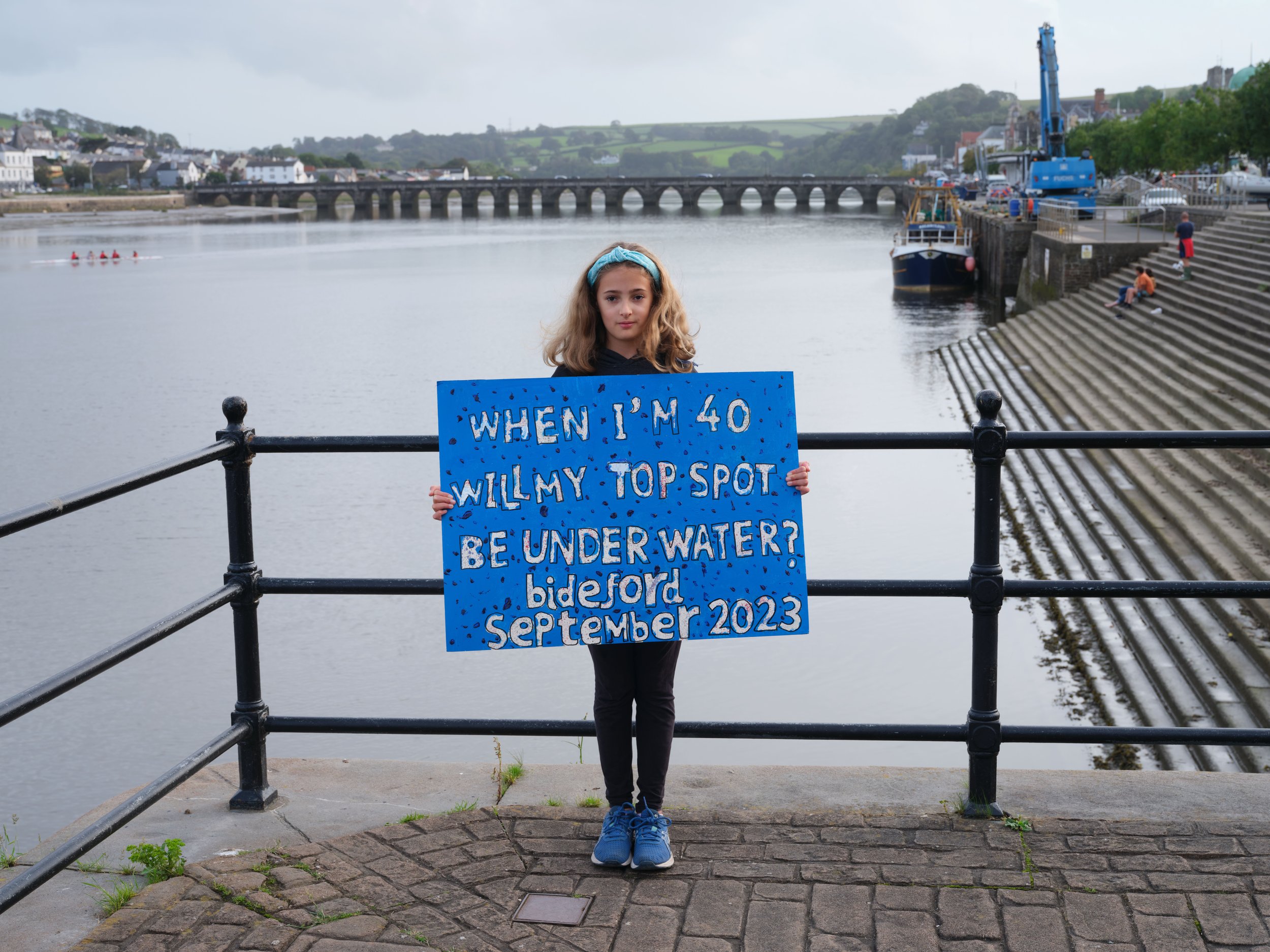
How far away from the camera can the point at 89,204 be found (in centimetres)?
13975

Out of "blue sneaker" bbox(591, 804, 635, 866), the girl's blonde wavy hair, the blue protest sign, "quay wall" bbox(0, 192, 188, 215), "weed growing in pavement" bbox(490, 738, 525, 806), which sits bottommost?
"weed growing in pavement" bbox(490, 738, 525, 806)

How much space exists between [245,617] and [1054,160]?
51919 mm

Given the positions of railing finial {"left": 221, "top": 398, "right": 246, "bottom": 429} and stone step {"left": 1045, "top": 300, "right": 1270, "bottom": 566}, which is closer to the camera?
railing finial {"left": 221, "top": 398, "right": 246, "bottom": 429}

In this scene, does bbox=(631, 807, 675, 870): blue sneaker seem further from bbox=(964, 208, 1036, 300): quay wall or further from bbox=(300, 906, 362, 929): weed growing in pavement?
bbox=(964, 208, 1036, 300): quay wall

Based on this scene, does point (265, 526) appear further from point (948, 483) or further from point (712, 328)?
point (712, 328)

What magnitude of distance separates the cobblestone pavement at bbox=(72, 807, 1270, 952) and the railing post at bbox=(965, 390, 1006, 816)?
119 millimetres

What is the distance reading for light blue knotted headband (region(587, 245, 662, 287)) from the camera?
303cm

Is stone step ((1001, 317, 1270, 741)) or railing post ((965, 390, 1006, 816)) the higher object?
railing post ((965, 390, 1006, 816))

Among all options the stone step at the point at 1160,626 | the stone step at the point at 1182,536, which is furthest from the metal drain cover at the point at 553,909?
the stone step at the point at 1182,536

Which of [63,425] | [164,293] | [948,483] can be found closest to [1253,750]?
[948,483]

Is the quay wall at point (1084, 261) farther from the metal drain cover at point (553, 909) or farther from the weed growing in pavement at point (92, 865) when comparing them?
the weed growing in pavement at point (92, 865)

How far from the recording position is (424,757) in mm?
7742

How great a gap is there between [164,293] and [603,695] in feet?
161

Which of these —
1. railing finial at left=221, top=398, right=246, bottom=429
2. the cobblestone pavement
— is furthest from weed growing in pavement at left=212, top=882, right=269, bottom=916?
railing finial at left=221, top=398, right=246, bottom=429
